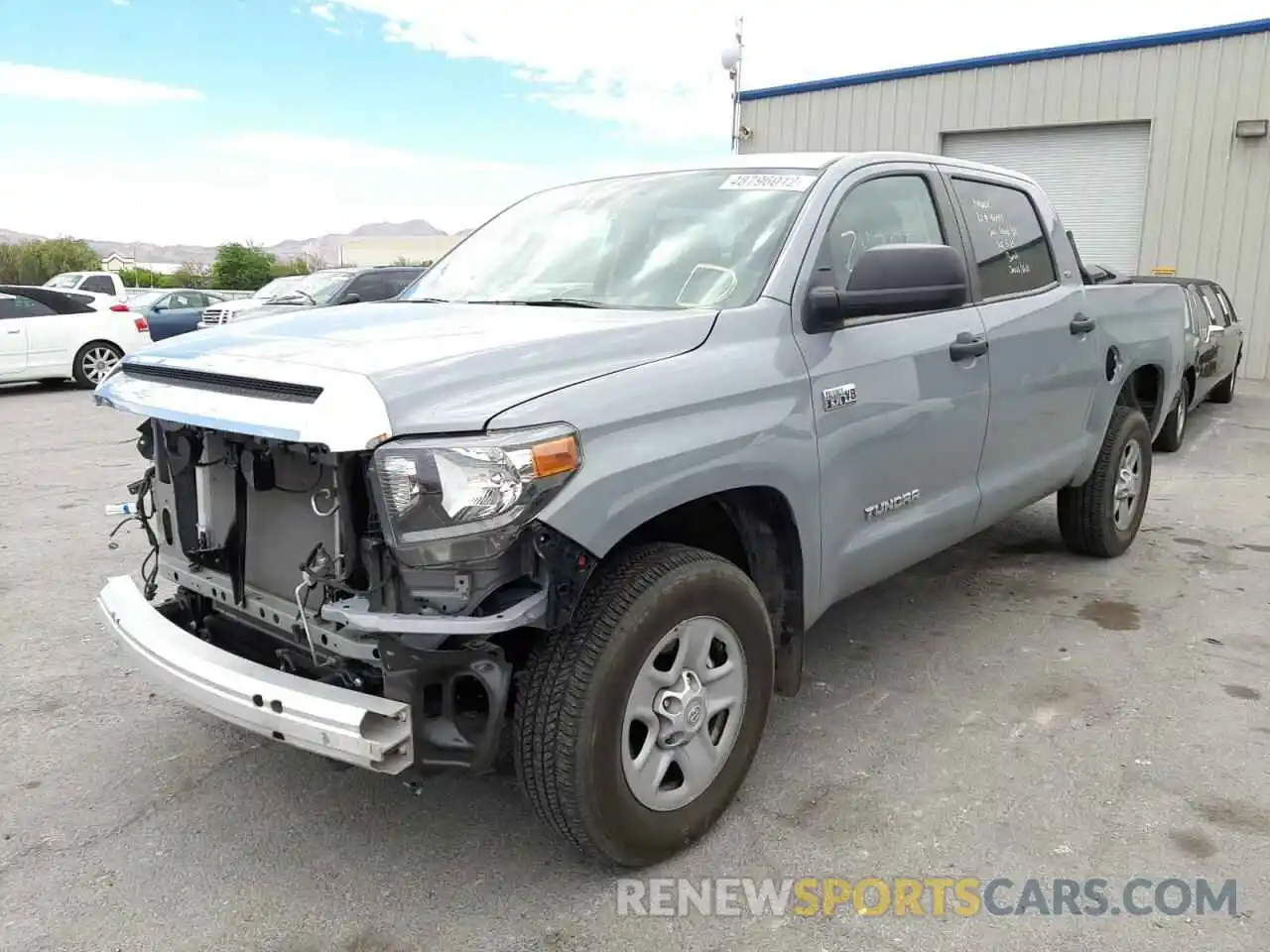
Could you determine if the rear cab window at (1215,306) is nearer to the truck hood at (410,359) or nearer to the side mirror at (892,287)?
the side mirror at (892,287)

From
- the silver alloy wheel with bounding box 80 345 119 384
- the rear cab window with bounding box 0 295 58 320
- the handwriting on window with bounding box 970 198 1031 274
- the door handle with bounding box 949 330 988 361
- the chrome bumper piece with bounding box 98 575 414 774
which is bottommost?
the silver alloy wheel with bounding box 80 345 119 384

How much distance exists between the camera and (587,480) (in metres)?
2.36

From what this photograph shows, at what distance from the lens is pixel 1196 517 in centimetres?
650

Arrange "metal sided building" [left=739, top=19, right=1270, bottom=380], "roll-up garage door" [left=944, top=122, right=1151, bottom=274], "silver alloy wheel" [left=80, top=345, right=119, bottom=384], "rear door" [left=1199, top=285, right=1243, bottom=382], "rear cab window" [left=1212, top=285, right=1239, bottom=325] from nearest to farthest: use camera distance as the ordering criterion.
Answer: "rear door" [left=1199, top=285, right=1243, bottom=382] < "rear cab window" [left=1212, top=285, right=1239, bottom=325] < "silver alloy wheel" [left=80, top=345, right=119, bottom=384] < "metal sided building" [left=739, top=19, right=1270, bottom=380] < "roll-up garage door" [left=944, top=122, right=1151, bottom=274]

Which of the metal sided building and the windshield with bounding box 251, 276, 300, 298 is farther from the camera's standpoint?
the windshield with bounding box 251, 276, 300, 298

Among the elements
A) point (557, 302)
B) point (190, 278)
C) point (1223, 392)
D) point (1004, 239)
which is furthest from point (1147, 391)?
point (190, 278)

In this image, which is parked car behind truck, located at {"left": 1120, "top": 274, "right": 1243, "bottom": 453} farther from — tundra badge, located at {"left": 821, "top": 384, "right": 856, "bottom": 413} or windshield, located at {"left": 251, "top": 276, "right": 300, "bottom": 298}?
windshield, located at {"left": 251, "top": 276, "right": 300, "bottom": 298}

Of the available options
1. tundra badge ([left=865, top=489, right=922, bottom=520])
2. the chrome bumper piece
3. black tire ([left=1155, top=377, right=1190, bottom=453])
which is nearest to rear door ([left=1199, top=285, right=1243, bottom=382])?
black tire ([left=1155, top=377, right=1190, bottom=453])

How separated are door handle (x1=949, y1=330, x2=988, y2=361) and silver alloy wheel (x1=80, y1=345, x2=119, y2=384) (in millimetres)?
13409

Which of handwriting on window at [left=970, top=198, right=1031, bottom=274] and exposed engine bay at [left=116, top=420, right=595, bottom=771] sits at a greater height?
handwriting on window at [left=970, top=198, right=1031, bottom=274]

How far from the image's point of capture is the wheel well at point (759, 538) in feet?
9.64

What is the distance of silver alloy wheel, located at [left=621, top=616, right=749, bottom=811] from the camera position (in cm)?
259

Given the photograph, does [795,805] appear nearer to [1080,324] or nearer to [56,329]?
[1080,324]

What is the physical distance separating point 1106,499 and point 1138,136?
40.2ft
